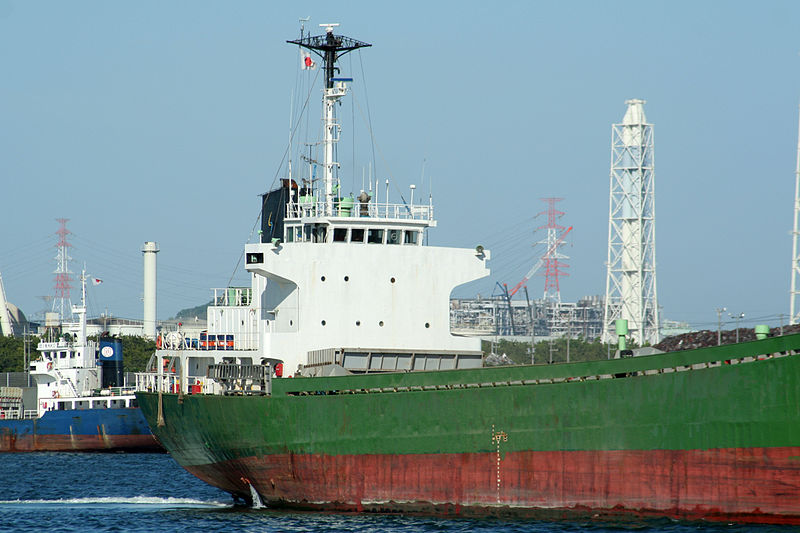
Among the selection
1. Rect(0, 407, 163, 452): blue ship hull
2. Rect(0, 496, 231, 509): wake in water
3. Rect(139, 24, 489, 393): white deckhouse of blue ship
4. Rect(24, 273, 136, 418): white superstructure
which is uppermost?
Rect(139, 24, 489, 393): white deckhouse of blue ship

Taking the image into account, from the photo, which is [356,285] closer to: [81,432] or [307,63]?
[307,63]

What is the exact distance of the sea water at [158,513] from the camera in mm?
20312

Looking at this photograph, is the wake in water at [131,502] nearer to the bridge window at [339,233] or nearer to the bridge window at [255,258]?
the bridge window at [255,258]

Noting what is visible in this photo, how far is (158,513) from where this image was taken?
25.7m

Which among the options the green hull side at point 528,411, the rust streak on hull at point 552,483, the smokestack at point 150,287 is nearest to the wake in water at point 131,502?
the green hull side at point 528,411

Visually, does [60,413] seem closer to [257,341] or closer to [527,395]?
[257,341]

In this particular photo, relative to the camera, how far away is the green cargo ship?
19.2 m

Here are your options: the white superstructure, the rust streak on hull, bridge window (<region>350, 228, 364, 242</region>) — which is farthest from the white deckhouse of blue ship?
the white superstructure

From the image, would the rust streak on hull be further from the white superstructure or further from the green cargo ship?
the white superstructure

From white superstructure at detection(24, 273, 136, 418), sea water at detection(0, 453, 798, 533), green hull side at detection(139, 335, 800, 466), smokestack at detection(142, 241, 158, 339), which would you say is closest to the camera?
green hull side at detection(139, 335, 800, 466)

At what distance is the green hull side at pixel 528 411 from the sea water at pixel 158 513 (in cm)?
139

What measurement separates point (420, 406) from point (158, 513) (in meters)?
7.57

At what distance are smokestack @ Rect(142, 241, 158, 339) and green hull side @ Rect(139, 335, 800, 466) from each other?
73.0m

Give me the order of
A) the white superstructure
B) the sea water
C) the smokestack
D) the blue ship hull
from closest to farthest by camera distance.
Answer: the sea water < the blue ship hull < the white superstructure < the smokestack
